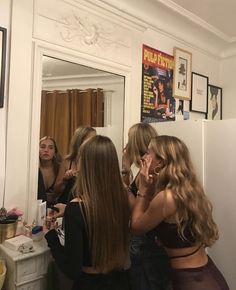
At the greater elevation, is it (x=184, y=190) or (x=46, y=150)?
(x=46, y=150)

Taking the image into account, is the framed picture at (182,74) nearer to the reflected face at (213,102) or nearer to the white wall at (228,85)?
the reflected face at (213,102)

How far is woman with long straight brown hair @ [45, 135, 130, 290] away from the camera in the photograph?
48.2 inches


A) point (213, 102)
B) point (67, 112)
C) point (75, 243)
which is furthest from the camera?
point (213, 102)

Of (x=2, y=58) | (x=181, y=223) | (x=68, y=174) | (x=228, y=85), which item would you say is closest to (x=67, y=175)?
(x=68, y=174)

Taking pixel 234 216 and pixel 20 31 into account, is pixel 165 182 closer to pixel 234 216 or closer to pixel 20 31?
pixel 234 216

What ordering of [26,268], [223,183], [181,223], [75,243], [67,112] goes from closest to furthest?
[75,243]
[181,223]
[26,268]
[67,112]
[223,183]

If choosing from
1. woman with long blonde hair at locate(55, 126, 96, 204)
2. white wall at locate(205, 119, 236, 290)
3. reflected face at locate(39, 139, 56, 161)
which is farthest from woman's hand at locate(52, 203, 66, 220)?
white wall at locate(205, 119, 236, 290)

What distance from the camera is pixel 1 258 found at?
1.50 meters

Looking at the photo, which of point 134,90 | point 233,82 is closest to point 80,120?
point 134,90

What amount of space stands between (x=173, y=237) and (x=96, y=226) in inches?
13.8

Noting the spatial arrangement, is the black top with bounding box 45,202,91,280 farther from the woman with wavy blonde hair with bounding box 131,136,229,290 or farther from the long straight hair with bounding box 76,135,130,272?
the woman with wavy blonde hair with bounding box 131,136,229,290

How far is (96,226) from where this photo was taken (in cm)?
123

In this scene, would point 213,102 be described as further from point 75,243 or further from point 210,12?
point 75,243

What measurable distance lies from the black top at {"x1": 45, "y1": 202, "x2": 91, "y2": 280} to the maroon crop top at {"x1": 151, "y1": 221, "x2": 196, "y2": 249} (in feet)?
1.14
